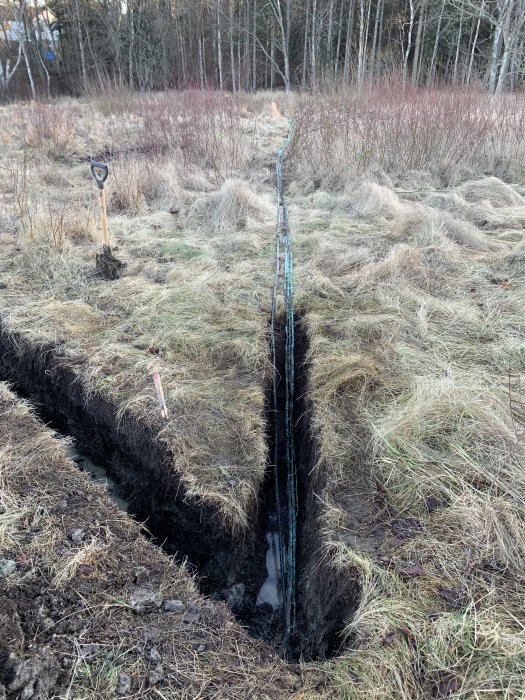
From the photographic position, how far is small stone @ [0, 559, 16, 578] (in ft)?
6.48

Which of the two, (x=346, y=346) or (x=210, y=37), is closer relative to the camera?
(x=346, y=346)

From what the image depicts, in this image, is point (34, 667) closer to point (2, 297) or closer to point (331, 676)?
point (331, 676)

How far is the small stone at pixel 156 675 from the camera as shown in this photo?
1.66 metres

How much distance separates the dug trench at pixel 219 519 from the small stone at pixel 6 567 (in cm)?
71

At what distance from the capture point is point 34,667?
164 centimetres

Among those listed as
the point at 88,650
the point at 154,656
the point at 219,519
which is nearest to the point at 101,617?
the point at 88,650

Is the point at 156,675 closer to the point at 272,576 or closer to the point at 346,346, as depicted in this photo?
the point at 272,576

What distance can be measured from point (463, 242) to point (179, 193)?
364 cm

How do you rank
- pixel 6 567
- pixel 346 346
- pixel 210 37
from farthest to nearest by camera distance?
pixel 210 37 < pixel 346 346 < pixel 6 567

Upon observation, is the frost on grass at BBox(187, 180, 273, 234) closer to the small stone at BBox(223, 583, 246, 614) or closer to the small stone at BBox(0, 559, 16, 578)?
the small stone at BBox(223, 583, 246, 614)

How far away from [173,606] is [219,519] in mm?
580

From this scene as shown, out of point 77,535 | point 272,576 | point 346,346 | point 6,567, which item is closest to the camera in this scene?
point 6,567

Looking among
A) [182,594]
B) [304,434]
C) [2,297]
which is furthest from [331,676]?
[2,297]

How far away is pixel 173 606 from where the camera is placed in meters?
1.93
